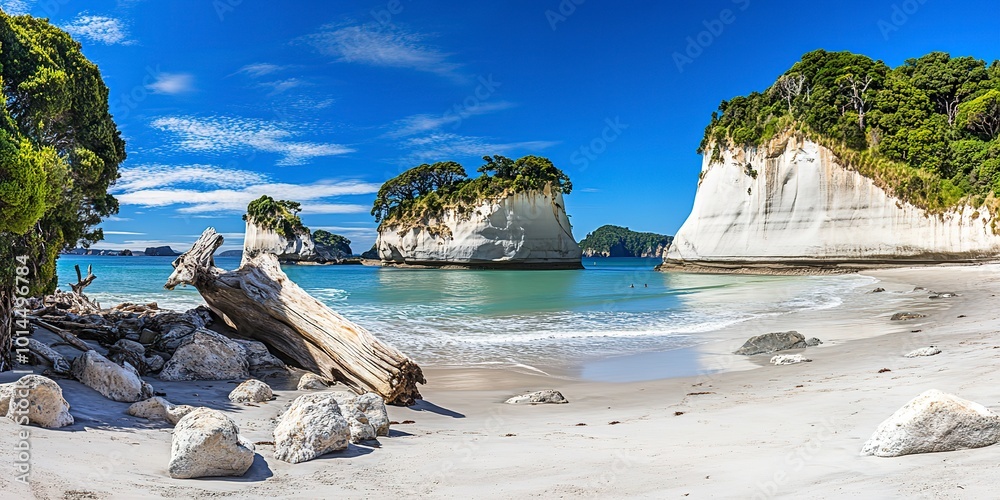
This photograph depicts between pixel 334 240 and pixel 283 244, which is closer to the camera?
pixel 283 244

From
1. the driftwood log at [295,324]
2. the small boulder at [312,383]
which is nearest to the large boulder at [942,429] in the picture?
the driftwood log at [295,324]

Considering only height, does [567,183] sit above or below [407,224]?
above

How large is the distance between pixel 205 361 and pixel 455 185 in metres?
69.2

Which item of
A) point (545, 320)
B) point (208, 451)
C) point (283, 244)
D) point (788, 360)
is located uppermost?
point (283, 244)

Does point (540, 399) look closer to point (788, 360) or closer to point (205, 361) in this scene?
point (205, 361)

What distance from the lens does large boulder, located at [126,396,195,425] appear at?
4.80 metres

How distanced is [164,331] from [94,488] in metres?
6.32

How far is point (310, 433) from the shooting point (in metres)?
4.09

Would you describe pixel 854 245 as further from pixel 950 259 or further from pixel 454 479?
pixel 454 479

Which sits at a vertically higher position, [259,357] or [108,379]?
[108,379]

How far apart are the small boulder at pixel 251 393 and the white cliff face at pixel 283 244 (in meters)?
93.2

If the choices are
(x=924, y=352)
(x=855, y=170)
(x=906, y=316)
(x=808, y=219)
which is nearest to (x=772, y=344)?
(x=924, y=352)

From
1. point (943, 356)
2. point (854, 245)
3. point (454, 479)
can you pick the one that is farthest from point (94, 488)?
point (854, 245)

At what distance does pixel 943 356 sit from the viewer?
770cm
